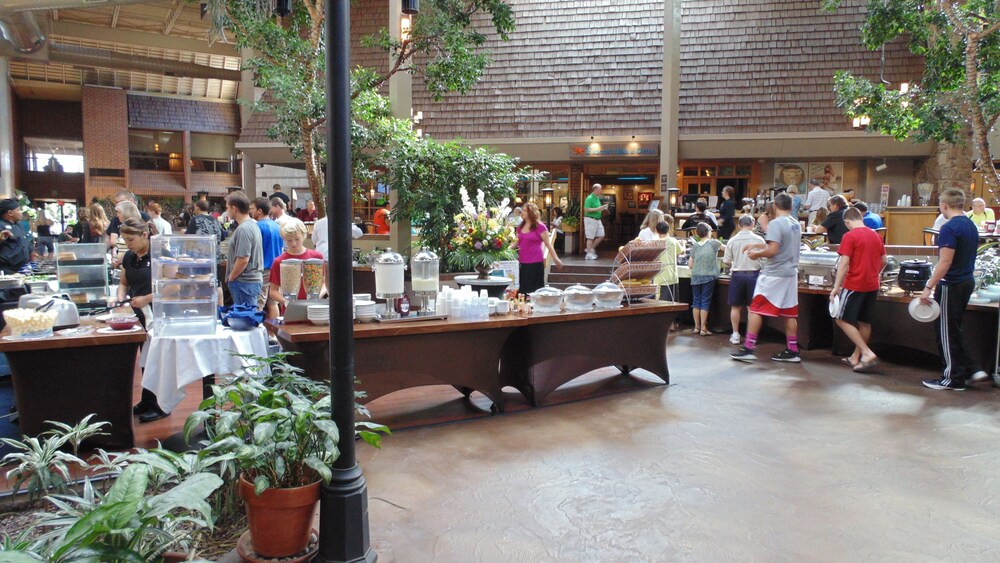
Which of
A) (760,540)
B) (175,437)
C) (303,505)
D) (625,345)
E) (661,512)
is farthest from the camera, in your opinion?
(625,345)

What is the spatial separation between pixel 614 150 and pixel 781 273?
871 cm

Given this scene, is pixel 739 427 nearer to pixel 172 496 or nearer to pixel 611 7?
pixel 172 496

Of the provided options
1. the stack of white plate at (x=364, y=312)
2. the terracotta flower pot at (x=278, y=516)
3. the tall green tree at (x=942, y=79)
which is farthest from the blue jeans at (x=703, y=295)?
the terracotta flower pot at (x=278, y=516)

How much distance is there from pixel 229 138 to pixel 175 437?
67.9 feet

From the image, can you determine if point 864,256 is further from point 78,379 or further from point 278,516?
point 78,379

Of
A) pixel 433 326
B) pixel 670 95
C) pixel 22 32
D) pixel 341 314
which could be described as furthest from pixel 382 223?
pixel 341 314

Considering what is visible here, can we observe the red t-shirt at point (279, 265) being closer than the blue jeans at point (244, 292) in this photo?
Yes

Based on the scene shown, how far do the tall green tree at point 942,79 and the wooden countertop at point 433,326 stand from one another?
634 centimetres

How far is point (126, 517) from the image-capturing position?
1.89 meters

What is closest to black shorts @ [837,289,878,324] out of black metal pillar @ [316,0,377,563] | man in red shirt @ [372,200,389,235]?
black metal pillar @ [316,0,377,563]

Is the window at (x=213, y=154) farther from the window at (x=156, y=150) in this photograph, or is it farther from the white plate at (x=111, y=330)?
the white plate at (x=111, y=330)

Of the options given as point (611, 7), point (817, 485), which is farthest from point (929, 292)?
point (611, 7)

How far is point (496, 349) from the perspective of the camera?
4.57 m

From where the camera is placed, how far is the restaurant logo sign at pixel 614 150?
14.3 metres
